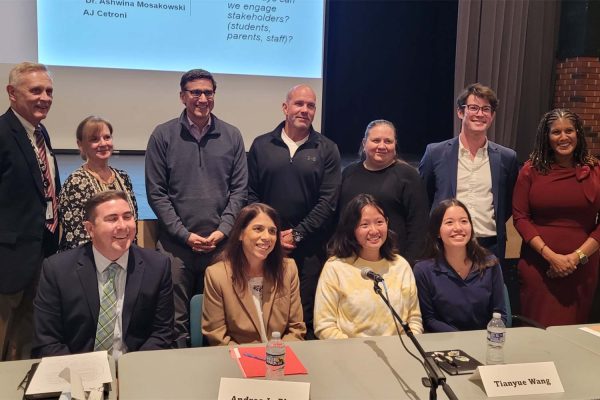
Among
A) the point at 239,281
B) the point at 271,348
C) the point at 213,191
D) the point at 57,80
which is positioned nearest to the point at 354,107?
the point at 57,80

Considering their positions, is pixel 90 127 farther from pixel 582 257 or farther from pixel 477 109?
pixel 582 257

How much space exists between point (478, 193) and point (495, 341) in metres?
1.24

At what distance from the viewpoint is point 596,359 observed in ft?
→ 6.69

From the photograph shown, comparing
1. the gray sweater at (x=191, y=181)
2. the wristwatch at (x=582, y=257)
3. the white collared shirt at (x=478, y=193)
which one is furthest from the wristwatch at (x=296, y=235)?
the wristwatch at (x=582, y=257)

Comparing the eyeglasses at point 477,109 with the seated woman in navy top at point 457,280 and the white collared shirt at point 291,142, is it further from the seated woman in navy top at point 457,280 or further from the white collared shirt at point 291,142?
the white collared shirt at point 291,142

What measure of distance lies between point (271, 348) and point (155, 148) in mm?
1511

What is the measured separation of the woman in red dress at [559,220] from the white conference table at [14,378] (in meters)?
2.16

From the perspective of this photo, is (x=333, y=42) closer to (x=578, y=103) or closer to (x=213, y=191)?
(x=578, y=103)

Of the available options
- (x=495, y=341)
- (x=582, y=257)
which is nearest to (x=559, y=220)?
(x=582, y=257)

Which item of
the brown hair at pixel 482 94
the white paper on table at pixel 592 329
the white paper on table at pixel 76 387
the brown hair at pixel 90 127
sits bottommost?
the white paper on table at pixel 592 329

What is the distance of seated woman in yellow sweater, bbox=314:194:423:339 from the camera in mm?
2387

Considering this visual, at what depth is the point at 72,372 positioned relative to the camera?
1.74m

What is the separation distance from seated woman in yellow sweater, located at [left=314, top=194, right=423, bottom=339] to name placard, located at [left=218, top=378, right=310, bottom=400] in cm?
72

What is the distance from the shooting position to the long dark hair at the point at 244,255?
2457mm
